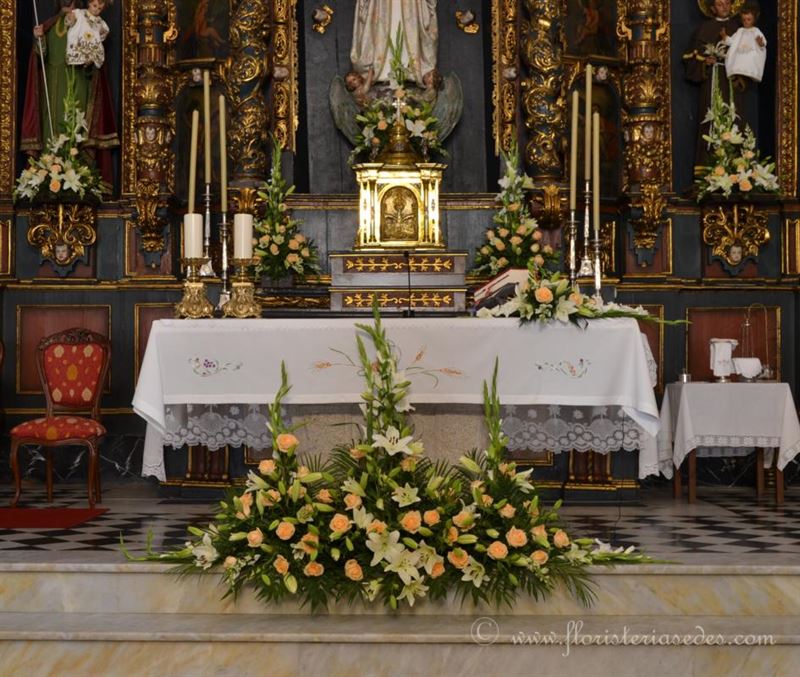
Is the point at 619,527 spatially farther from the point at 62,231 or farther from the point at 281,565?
the point at 62,231

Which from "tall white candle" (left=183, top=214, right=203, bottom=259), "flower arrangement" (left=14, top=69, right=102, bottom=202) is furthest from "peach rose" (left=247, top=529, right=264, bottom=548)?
"flower arrangement" (left=14, top=69, right=102, bottom=202)

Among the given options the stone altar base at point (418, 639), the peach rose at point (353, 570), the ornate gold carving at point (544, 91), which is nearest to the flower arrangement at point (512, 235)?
the ornate gold carving at point (544, 91)

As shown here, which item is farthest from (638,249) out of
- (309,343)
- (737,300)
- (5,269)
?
(5,269)

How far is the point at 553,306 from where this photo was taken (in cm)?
679

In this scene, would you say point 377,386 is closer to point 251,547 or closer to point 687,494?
point 251,547

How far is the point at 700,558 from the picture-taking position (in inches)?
228

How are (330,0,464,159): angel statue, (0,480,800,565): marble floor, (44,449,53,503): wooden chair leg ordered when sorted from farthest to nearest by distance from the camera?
(330,0,464,159): angel statue → (44,449,53,503): wooden chair leg → (0,480,800,565): marble floor

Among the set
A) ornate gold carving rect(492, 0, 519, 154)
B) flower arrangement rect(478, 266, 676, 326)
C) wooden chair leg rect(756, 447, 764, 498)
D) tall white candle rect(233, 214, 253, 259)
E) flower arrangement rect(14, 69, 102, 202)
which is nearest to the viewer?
flower arrangement rect(478, 266, 676, 326)

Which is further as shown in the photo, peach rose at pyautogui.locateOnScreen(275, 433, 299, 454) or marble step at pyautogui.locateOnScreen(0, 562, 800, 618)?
marble step at pyautogui.locateOnScreen(0, 562, 800, 618)

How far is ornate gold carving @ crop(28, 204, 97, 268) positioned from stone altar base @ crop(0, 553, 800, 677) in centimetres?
482

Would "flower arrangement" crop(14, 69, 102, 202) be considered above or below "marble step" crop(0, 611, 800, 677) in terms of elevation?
above

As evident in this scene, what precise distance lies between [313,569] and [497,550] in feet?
2.25

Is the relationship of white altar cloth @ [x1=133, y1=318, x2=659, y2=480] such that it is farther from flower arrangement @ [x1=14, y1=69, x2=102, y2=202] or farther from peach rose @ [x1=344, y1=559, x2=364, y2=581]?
flower arrangement @ [x1=14, y1=69, x2=102, y2=202]

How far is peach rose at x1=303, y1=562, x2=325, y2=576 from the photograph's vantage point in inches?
205
